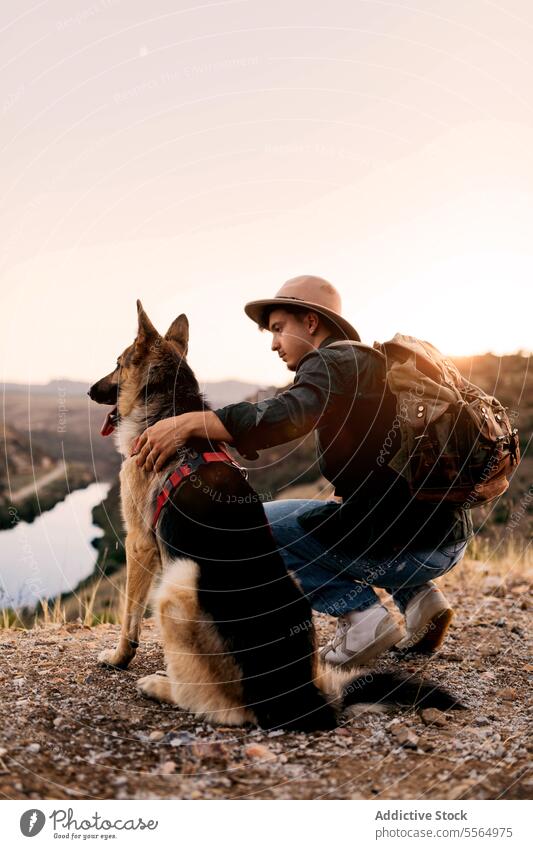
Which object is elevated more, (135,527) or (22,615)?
(135,527)

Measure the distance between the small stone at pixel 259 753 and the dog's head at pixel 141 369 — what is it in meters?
2.55

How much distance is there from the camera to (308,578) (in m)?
5.81

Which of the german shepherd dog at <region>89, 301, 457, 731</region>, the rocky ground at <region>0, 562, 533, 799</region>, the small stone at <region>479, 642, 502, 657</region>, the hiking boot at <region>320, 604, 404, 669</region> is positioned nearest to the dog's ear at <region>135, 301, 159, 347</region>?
the german shepherd dog at <region>89, 301, 457, 731</region>

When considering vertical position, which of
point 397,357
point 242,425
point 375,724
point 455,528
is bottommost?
point 375,724

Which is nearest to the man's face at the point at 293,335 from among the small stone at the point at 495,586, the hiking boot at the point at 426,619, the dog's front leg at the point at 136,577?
the dog's front leg at the point at 136,577

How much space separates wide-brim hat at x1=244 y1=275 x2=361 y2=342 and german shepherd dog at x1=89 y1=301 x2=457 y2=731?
1077 millimetres

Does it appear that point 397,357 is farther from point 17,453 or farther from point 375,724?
point 17,453

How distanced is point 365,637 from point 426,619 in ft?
1.88

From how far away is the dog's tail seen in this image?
4.62 metres

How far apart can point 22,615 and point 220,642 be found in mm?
3584

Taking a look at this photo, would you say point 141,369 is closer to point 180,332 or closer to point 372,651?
point 180,332

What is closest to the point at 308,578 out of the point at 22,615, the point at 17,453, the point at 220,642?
the point at 220,642

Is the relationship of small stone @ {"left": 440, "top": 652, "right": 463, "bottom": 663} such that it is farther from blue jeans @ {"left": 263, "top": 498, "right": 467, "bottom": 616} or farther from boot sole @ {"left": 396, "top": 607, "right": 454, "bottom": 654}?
blue jeans @ {"left": 263, "top": 498, "right": 467, "bottom": 616}

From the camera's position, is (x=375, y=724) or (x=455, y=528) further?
→ (x=455, y=528)
